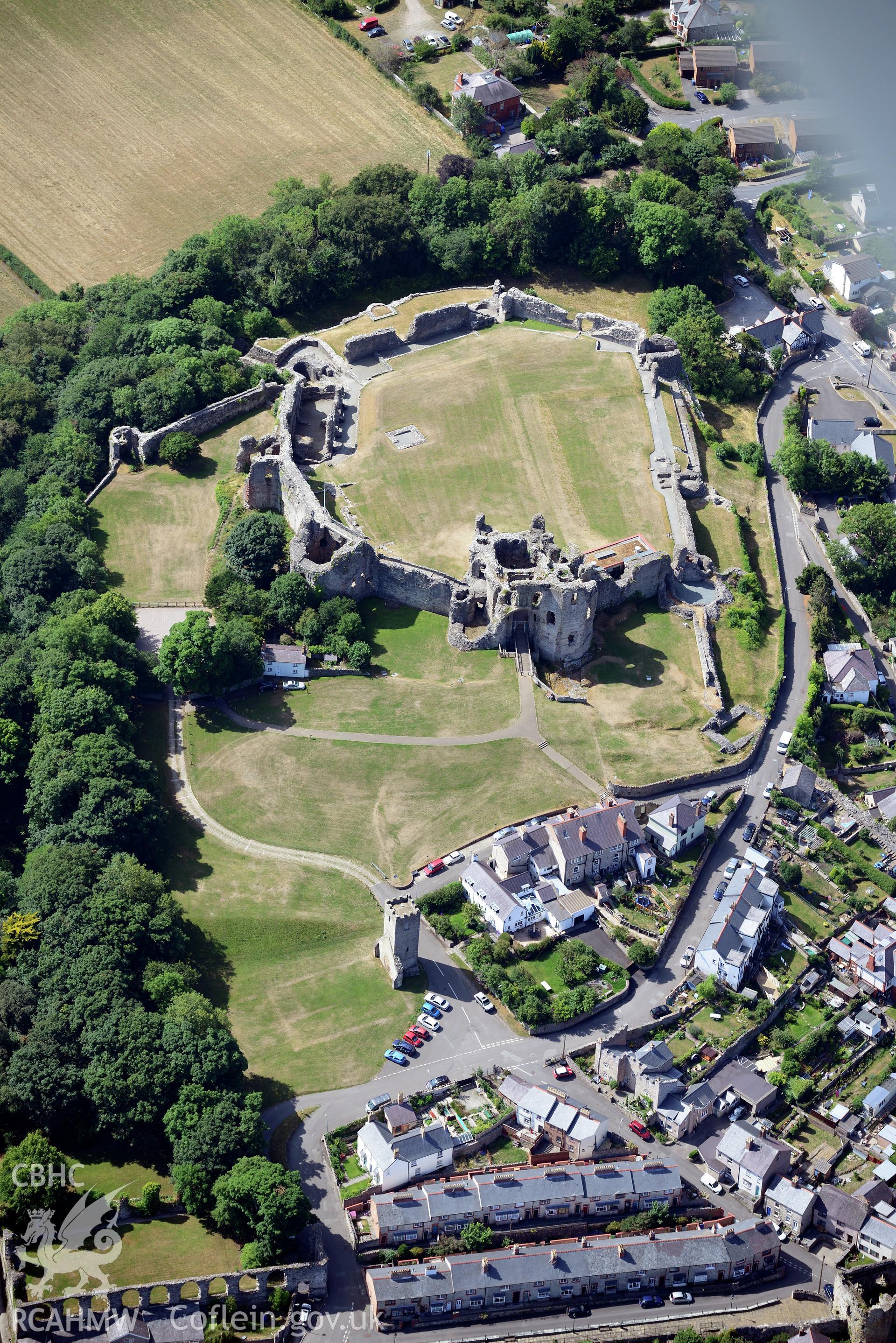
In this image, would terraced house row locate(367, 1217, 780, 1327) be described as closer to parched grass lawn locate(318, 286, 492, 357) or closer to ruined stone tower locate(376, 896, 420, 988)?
ruined stone tower locate(376, 896, 420, 988)

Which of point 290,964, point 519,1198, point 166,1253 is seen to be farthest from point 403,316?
point 166,1253

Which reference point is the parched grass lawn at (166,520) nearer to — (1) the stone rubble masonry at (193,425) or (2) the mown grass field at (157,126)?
(1) the stone rubble masonry at (193,425)

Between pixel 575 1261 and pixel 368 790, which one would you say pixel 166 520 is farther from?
pixel 575 1261

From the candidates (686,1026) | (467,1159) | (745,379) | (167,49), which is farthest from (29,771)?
(167,49)

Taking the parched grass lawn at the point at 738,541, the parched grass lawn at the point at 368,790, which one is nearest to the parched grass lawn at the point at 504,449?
the parched grass lawn at the point at 738,541

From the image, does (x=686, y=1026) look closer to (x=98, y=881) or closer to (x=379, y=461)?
(x=98, y=881)

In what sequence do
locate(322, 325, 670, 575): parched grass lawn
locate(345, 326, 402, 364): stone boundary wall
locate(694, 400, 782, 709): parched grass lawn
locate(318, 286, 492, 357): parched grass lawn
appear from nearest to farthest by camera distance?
locate(694, 400, 782, 709): parched grass lawn → locate(322, 325, 670, 575): parched grass lawn → locate(345, 326, 402, 364): stone boundary wall → locate(318, 286, 492, 357): parched grass lawn

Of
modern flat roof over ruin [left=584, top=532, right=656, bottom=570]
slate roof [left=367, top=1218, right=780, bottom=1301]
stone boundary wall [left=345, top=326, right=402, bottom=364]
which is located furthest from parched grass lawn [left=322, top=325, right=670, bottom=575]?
slate roof [left=367, top=1218, right=780, bottom=1301]
